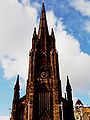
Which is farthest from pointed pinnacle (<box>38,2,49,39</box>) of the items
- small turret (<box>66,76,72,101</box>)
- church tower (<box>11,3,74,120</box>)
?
small turret (<box>66,76,72,101</box>)

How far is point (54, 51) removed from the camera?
57.9 meters

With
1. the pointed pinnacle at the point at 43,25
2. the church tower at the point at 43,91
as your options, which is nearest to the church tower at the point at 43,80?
the church tower at the point at 43,91

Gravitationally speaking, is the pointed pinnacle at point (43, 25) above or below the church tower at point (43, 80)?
above

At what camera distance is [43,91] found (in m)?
52.7

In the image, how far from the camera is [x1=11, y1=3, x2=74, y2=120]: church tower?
50072mm

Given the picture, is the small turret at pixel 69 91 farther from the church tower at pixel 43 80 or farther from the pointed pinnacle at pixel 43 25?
the pointed pinnacle at pixel 43 25

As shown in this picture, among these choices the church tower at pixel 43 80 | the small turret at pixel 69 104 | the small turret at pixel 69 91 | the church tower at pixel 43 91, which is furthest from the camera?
the small turret at pixel 69 91

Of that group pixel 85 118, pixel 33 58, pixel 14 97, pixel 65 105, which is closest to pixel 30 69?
pixel 33 58

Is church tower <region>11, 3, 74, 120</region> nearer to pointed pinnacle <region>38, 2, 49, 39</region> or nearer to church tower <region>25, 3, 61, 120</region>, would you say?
church tower <region>25, 3, 61, 120</region>

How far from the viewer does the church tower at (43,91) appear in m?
50.1

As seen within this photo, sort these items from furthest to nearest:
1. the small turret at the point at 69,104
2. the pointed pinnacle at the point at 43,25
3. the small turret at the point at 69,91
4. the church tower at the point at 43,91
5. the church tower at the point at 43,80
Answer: the pointed pinnacle at the point at 43,25 < the small turret at the point at 69,91 < the small turret at the point at 69,104 < the church tower at the point at 43,80 < the church tower at the point at 43,91

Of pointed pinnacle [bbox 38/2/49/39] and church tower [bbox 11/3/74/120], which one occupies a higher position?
pointed pinnacle [bbox 38/2/49/39]

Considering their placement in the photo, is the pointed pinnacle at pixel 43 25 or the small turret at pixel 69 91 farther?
the pointed pinnacle at pixel 43 25

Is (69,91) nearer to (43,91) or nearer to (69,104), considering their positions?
(69,104)
